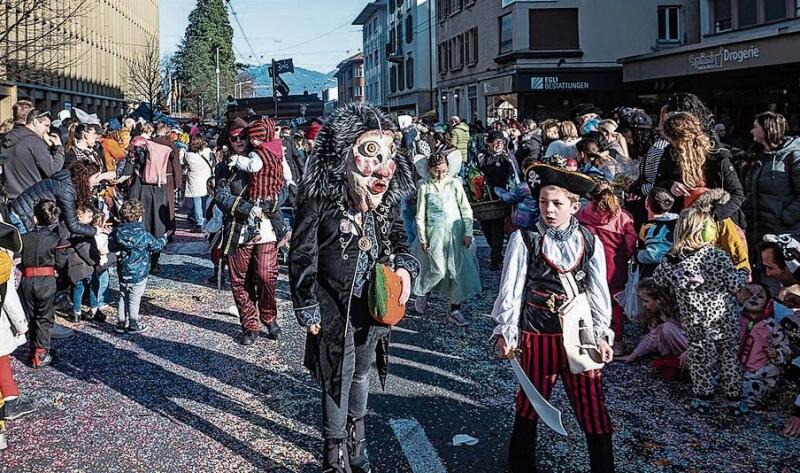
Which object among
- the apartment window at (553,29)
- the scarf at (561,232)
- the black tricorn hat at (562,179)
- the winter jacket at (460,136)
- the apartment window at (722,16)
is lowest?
the scarf at (561,232)

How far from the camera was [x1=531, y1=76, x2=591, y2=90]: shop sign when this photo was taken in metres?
30.8

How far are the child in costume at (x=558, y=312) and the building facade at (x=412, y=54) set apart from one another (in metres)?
46.1

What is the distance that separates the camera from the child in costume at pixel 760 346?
5512 millimetres

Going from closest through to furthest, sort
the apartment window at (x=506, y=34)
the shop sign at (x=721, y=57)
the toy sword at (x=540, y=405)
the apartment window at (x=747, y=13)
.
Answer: the toy sword at (x=540, y=405) → the shop sign at (x=721, y=57) → the apartment window at (x=747, y=13) → the apartment window at (x=506, y=34)

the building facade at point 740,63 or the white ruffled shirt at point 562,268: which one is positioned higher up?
the building facade at point 740,63

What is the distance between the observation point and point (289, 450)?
4.84 m

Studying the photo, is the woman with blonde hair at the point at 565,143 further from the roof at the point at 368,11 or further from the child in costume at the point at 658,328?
the roof at the point at 368,11

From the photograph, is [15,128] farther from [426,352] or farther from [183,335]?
[426,352]

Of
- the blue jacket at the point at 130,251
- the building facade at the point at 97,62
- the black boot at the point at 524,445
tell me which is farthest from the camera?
the building facade at the point at 97,62

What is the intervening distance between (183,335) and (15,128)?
128 inches

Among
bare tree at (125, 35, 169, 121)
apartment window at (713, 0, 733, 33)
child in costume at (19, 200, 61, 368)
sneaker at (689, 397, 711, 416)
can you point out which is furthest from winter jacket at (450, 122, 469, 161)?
bare tree at (125, 35, 169, 121)

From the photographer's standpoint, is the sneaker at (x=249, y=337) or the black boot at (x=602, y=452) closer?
the black boot at (x=602, y=452)

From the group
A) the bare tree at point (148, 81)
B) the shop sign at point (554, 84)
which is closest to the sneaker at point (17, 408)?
the shop sign at point (554, 84)

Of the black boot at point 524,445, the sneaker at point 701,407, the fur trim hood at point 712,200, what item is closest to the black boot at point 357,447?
the black boot at point 524,445
